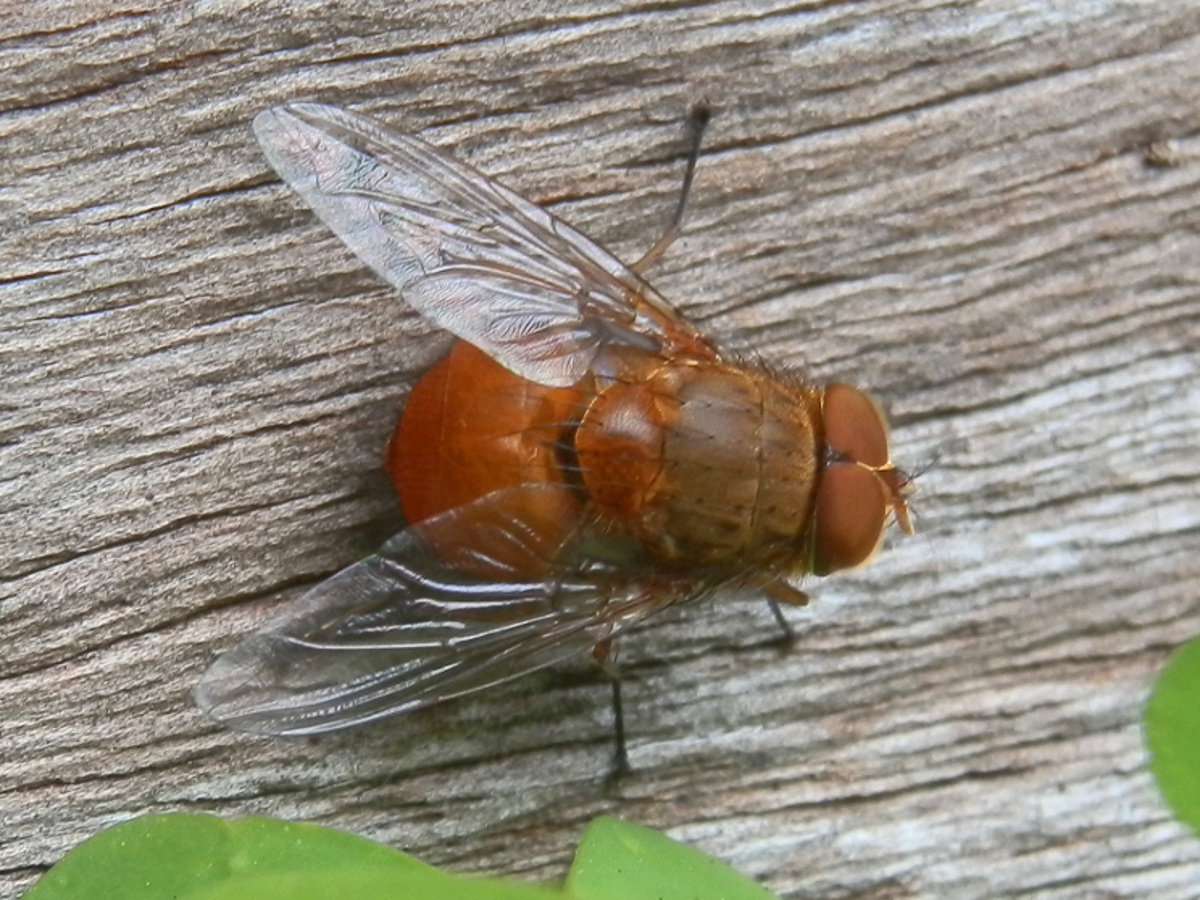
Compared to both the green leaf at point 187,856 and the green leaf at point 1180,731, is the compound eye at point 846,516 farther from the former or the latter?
the green leaf at point 187,856

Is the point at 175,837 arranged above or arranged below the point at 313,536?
below

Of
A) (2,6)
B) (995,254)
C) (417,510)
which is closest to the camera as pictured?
(2,6)

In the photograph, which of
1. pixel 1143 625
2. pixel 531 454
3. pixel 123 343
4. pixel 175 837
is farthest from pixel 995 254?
pixel 175 837

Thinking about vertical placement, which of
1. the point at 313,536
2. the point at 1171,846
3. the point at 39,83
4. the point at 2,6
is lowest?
the point at 1171,846

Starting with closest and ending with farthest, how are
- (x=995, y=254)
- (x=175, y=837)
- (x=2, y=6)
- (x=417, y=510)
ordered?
(x=175, y=837), (x=2, y=6), (x=417, y=510), (x=995, y=254)

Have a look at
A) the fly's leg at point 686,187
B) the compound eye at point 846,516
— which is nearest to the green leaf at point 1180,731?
the compound eye at point 846,516

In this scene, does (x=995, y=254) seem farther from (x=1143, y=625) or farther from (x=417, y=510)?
(x=417, y=510)

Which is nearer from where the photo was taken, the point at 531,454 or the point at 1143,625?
the point at 531,454

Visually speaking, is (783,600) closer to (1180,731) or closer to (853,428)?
(853,428)

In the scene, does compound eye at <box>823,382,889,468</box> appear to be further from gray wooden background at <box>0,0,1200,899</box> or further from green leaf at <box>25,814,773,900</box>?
green leaf at <box>25,814,773,900</box>
